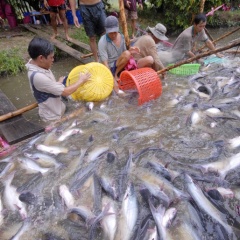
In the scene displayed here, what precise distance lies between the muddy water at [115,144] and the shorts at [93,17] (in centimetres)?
218

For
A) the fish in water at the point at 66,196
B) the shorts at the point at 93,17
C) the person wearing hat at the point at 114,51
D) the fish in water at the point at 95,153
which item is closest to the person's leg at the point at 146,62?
the person wearing hat at the point at 114,51

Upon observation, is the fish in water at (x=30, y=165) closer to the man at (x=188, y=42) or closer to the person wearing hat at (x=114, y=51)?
the person wearing hat at (x=114, y=51)

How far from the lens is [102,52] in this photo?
5320 mm

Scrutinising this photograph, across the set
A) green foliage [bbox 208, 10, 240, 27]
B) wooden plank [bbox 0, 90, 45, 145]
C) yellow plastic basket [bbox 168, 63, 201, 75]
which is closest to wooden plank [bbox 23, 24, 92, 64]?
yellow plastic basket [bbox 168, 63, 201, 75]

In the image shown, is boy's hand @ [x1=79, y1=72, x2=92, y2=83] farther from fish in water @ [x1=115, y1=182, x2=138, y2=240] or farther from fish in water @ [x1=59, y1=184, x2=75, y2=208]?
fish in water @ [x1=115, y1=182, x2=138, y2=240]

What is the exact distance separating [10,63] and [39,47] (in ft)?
13.4

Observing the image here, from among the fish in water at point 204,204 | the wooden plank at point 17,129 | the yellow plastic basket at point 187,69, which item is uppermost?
the wooden plank at point 17,129

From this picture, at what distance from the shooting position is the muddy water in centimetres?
271

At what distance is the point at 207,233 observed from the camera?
2.46 meters

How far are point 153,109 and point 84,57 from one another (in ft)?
9.96

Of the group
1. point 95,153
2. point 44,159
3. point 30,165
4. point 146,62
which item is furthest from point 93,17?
point 30,165

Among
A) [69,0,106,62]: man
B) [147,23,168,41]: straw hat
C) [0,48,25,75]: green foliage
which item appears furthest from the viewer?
[0,48,25,75]: green foliage

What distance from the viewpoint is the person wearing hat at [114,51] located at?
518cm

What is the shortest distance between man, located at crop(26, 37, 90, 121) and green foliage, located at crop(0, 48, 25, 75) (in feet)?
11.2
